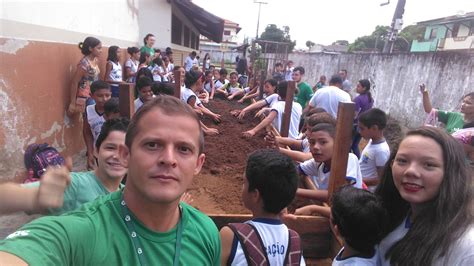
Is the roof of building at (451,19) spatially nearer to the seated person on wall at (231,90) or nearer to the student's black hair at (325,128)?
the seated person on wall at (231,90)

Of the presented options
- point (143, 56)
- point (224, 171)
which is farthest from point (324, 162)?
point (143, 56)

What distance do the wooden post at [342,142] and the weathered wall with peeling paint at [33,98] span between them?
145 inches

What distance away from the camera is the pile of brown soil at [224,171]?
3.45 m

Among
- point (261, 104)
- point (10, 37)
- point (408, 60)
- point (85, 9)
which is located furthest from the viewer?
point (408, 60)

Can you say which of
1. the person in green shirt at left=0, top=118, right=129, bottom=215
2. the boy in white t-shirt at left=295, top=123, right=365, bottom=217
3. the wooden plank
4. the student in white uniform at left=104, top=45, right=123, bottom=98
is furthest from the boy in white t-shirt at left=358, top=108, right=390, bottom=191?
the student in white uniform at left=104, top=45, right=123, bottom=98

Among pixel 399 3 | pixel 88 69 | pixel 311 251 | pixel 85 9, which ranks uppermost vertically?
pixel 399 3

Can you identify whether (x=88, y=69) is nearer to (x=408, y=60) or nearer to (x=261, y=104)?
(x=261, y=104)

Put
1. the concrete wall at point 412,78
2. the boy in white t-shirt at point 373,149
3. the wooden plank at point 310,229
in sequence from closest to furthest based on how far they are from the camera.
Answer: the wooden plank at point 310,229 → the boy in white t-shirt at point 373,149 → the concrete wall at point 412,78

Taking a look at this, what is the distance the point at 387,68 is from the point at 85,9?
10.3 meters

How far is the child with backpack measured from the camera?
1667 millimetres

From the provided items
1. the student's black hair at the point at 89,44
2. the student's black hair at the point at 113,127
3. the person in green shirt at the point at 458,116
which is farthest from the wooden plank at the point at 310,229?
the student's black hair at the point at 89,44

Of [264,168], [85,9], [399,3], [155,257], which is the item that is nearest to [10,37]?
[85,9]

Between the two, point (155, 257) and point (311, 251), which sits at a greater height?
point (155, 257)

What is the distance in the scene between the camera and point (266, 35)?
7100 cm
